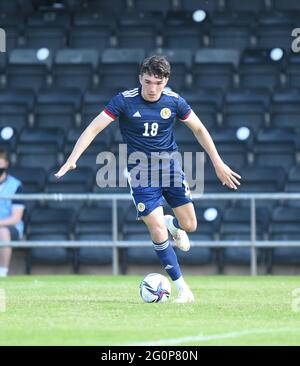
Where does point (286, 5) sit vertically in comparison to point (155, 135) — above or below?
above

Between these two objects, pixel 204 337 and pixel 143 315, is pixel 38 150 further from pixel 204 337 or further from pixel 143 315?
pixel 204 337

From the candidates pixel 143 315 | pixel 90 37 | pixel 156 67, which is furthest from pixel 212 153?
pixel 90 37

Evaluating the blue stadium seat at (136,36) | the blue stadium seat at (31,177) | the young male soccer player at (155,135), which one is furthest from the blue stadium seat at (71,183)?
the young male soccer player at (155,135)

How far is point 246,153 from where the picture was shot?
17688 mm

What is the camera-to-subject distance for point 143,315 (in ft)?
31.9

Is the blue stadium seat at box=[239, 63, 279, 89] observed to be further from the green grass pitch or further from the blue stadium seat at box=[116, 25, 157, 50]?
the green grass pitch

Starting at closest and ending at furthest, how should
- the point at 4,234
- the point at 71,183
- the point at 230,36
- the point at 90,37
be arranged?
the point at 4,234, the point at 71,183, the point at 230,36, the point at 90,37

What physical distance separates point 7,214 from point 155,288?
598 cm

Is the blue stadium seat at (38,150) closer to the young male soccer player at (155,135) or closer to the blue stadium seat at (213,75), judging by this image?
the blue stadium seat at (213,75)

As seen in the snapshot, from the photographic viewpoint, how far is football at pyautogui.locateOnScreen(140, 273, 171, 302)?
10961mm

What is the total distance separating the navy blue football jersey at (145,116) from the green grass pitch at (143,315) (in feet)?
4.71

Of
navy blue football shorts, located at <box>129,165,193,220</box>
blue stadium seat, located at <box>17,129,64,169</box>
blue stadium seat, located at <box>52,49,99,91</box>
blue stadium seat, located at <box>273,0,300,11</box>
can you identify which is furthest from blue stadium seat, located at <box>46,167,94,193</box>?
navy blue football shorts, located at <box>129,165,193,220</box>
